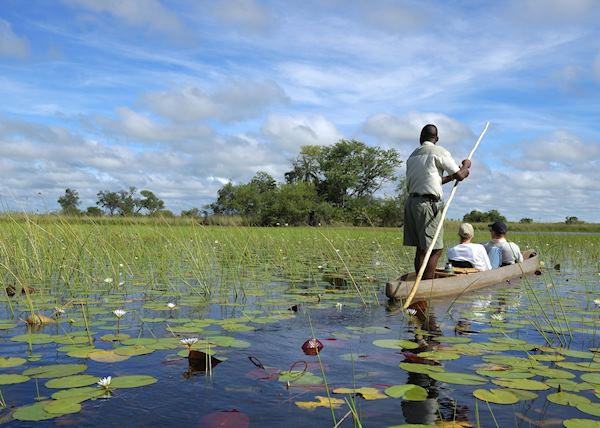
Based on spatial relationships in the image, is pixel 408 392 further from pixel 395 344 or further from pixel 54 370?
pixel 54 370

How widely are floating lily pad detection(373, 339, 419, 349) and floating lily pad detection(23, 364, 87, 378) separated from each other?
2.20m

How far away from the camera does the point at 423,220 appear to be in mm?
6984

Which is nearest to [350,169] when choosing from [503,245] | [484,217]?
[484,217]

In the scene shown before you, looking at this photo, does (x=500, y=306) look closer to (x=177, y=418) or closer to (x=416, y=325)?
(x=416, y=325)

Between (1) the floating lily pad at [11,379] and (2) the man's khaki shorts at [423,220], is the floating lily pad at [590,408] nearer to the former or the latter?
(1) the floating lily pad at [11,379]

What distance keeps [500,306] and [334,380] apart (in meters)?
4.06

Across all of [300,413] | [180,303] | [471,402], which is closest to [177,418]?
[300,413]

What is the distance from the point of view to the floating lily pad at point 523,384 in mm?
2959

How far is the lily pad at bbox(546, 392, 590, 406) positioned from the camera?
274cm

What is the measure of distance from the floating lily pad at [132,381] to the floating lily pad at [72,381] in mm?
132

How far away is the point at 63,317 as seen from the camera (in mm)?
4750

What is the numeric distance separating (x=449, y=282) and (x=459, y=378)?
3.86 m

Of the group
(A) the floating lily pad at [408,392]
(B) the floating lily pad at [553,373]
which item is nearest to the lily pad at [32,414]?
(A) the floating lily pad at [408,392]

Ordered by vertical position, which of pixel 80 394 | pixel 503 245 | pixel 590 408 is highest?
pixel 503 245
